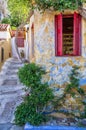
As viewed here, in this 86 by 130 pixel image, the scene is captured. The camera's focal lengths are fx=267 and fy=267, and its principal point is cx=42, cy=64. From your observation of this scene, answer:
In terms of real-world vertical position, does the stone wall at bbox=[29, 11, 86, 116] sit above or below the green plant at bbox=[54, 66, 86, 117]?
above

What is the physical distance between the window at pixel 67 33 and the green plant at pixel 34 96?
90 centimetres

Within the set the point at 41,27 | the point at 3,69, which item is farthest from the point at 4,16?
the point at 41,27

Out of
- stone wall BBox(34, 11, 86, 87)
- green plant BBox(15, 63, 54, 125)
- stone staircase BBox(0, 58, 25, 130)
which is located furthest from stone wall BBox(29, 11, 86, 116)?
stone staircase BBox(0, 58, 25, 130)

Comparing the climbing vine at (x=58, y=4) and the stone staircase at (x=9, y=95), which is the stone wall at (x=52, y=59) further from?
the stone staircase at (x=9, y=95)

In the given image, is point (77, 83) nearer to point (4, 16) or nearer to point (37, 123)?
point (37, 123)

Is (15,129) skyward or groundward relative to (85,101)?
groundward

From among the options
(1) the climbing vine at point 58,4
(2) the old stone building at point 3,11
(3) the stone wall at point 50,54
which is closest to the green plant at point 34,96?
(3) the stone wall at point 50,54

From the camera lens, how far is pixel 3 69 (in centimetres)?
1834

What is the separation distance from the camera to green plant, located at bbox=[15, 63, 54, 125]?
24.0 feet

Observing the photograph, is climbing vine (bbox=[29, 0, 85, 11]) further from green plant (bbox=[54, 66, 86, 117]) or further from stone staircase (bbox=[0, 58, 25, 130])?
stone staircase (bbox=[0, 58, 25, 130])

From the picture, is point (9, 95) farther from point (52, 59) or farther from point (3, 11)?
point (3, 11)

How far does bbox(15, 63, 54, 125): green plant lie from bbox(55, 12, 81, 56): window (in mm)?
899

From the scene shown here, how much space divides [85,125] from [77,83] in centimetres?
119

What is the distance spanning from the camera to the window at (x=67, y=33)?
7737 millimetres
